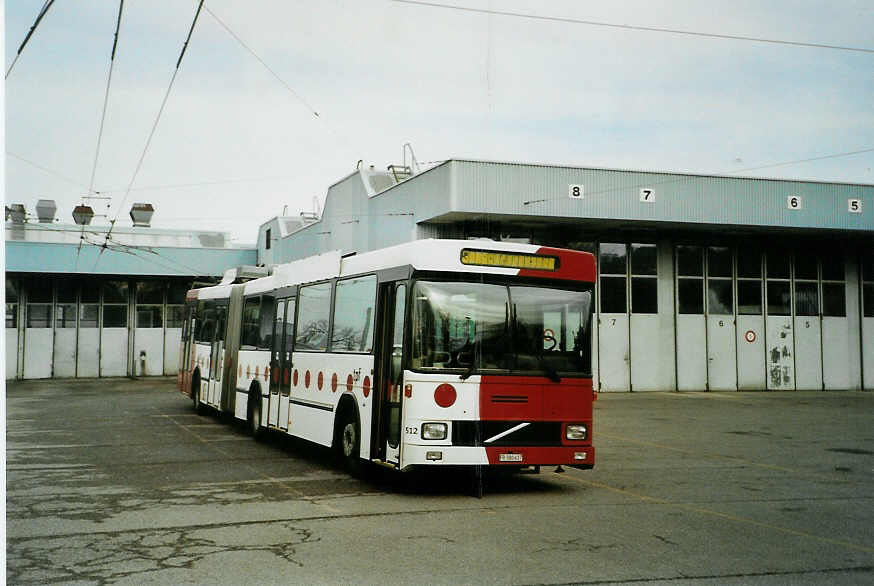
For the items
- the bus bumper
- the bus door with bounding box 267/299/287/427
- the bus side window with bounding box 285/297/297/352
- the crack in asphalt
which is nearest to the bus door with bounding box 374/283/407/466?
the bus bumper

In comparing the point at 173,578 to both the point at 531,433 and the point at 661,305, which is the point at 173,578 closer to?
the point at 531,433

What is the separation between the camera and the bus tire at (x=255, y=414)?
1778 cm

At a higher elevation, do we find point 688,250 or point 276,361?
point 688,250

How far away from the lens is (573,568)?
A: 7312 millimetres

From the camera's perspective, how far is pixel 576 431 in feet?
37.2

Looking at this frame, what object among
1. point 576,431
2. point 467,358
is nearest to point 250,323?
point 467,358

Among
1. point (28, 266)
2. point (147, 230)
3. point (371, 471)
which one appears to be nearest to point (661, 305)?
point (371, 471)

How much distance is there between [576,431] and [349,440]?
3186mm

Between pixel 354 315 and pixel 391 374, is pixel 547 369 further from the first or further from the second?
pixel 354 315

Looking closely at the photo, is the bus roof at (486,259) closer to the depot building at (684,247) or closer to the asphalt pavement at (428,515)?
the asphalt pavement at (428,515)

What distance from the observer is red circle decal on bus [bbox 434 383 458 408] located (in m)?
10.8

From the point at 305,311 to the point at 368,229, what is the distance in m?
22.1

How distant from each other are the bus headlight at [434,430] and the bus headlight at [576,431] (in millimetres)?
1556

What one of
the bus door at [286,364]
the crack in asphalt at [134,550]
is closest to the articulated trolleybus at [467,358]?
the crack in asphalt at [134,550]
